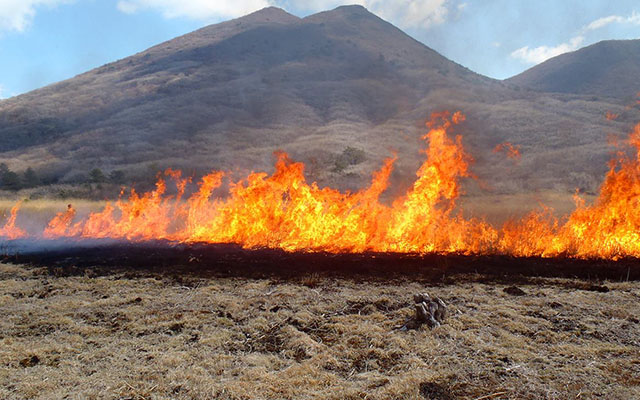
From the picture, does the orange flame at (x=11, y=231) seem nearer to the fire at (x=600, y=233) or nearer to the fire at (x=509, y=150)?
the fire at (x=600, y=233)

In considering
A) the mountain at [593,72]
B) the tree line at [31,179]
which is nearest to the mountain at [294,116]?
the tree line at [31,179]

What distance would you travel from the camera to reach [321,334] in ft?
21.1

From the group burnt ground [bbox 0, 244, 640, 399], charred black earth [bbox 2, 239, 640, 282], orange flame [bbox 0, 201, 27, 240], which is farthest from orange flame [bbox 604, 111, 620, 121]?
orange flame [bbox 0, 201, 27, 240]

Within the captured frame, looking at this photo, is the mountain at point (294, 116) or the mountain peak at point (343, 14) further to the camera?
the mountain peak at point (343, 14)

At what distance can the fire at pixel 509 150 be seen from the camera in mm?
46406

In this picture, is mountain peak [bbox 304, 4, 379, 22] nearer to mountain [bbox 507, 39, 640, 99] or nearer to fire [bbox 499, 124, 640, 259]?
mountain [bbox 507, 39, 640, 99]

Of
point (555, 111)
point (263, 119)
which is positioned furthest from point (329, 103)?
point (555, 111)

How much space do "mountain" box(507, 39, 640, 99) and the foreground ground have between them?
97.8 m

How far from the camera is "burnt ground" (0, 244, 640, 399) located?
15.7 ft

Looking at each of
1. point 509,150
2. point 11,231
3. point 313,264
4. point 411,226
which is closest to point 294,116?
point 509,150

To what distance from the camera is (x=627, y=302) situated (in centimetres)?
773

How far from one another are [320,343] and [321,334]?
14.6 inches

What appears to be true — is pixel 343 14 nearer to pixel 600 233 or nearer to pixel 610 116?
pixel 610 116

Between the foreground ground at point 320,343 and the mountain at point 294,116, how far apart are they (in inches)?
1053
